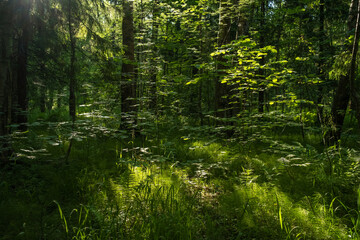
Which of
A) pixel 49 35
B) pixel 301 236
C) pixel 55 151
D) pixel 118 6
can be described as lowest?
pixel 301 236

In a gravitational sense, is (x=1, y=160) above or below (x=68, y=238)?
above

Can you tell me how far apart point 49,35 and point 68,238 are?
5520mm

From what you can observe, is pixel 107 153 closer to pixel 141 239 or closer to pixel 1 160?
pixel 1 160

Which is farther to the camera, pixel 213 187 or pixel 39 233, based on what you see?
pixel 213 187

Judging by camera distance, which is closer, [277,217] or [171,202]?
[277,217]

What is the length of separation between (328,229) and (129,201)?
272 cm

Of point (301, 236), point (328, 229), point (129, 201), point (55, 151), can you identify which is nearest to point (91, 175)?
point (129, 201)

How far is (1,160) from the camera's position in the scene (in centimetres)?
391

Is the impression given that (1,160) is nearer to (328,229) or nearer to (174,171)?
(174,171)

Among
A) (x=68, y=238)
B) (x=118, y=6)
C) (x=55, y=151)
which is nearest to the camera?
(x=68, y=238)

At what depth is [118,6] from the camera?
611cm

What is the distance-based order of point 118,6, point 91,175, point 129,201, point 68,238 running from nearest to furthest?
point 68,238, point 129,201, point 91,175, point 118,6

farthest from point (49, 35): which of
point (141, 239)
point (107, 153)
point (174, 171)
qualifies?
point (141, 239)

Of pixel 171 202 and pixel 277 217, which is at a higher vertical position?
pixel 171 202
